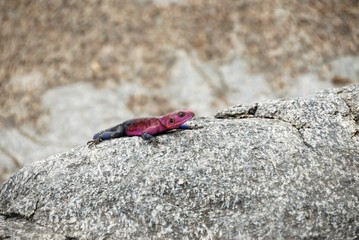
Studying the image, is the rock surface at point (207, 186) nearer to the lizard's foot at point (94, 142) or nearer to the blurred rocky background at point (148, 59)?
the lizard's foot at point (94, 142)

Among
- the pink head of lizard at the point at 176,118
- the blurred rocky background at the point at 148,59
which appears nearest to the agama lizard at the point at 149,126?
the pink head of lizard at the point at 176,118

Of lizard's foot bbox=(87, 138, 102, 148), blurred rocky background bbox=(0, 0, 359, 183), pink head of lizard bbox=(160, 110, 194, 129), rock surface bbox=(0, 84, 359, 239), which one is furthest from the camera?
blurred rocky background bbox=(0, 0, 359, 183)

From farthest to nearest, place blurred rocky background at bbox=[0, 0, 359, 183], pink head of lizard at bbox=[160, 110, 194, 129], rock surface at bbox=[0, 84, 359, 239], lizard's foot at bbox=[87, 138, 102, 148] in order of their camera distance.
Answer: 1. blurred rocky background at bbox=[0, 0, 359, 183]
2. lizard's foot at bbox=[87, 138, 102, 148]
3. pink head of lizard at bbox=[160, 110, 194, 129]
4. rock surface at bbox=[0, 84, 359, 239]

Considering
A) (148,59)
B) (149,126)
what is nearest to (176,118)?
(149,126)

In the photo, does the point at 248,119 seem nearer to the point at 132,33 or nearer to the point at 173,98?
the point at 173,98

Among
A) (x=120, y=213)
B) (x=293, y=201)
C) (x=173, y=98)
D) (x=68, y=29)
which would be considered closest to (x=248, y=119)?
(x=293, y=201)

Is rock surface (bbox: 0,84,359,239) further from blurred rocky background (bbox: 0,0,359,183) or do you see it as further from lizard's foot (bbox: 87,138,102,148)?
blurred rocky background (bbox: 0,0,359,183)

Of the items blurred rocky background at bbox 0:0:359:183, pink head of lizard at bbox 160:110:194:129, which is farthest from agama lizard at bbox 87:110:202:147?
blurred rocky background at bbox 0:0:359:183
